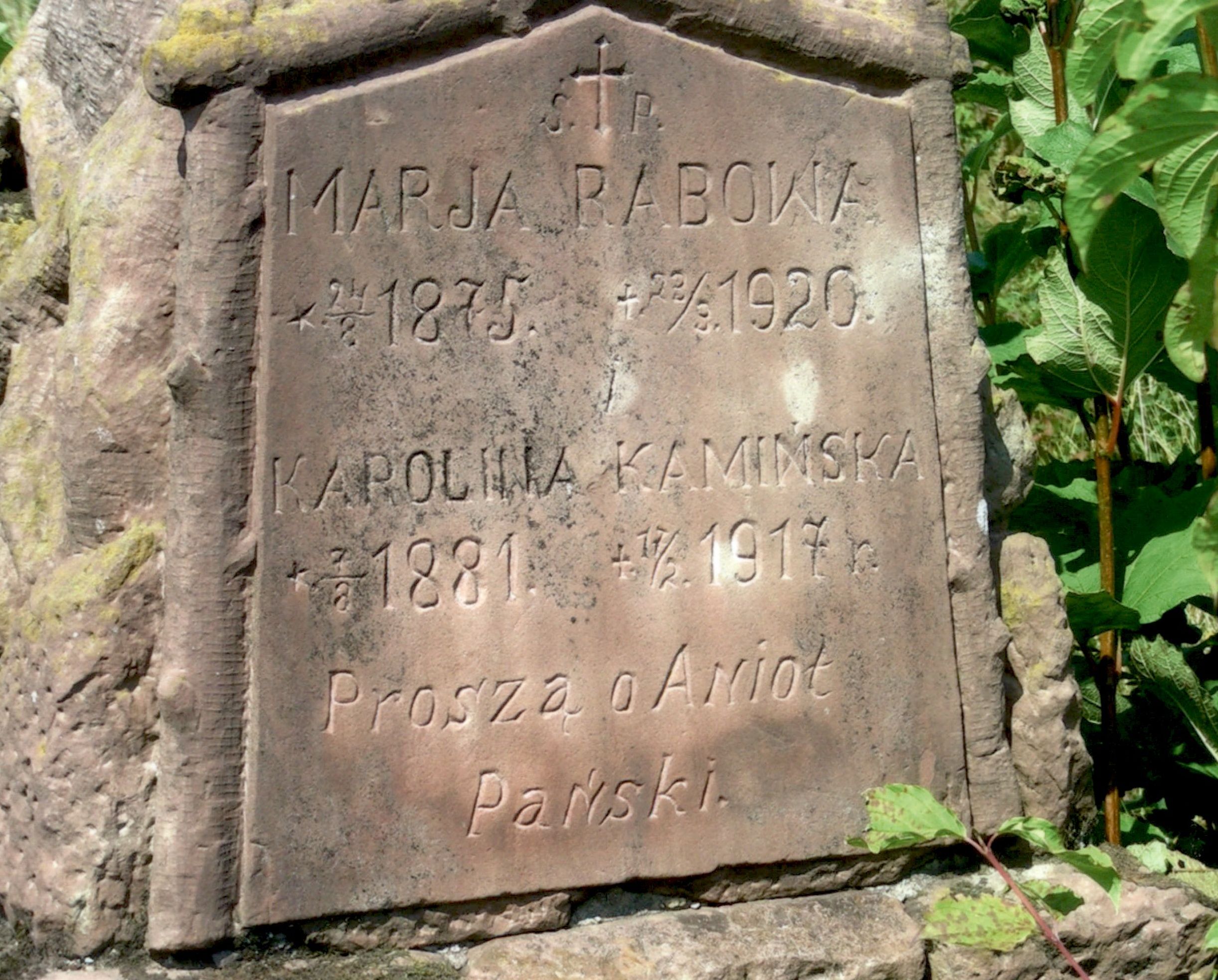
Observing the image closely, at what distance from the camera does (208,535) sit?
235 cm

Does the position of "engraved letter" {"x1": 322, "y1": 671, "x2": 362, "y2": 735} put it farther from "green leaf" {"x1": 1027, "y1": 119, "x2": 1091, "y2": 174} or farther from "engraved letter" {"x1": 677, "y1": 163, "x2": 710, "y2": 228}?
"green leaf" {"x1": 1027, "y1": 119, "x2": 1091, "y2": 174}

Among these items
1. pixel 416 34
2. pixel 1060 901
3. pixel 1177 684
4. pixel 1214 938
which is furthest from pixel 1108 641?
pixel 416 34

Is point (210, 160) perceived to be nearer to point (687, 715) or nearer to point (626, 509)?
point (626, 509)

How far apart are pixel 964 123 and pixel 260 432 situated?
13.0 ft

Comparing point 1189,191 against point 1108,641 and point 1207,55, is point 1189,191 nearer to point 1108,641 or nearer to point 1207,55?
point 1207,55

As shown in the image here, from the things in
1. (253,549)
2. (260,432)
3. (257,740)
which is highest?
(260,432)

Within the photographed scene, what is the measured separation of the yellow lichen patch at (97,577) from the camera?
238cm

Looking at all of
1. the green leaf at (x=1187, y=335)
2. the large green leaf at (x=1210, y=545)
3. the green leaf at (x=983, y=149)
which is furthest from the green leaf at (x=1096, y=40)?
the green leaf at (x=983, y=149)

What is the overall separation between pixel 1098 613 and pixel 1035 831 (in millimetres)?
802

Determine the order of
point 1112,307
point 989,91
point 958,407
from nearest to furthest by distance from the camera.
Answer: point 958,407, point 1112,307, point 989,91

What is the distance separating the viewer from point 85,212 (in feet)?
8.02

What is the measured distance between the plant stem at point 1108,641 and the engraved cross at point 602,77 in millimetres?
1139

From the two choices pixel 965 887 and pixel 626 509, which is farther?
pixel 965 887

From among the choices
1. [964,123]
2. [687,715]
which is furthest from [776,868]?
[964,123]
